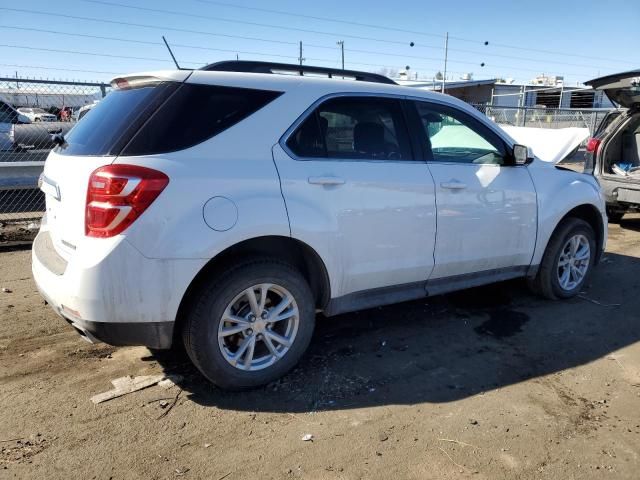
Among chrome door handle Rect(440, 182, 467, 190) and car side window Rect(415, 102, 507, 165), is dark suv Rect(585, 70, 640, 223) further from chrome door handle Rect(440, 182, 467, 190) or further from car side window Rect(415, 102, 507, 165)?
chrome door handle Rect(440, 182, 467, 190)

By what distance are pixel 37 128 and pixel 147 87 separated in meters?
6.69

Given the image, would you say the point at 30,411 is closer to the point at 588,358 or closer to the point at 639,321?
the point at 588,358

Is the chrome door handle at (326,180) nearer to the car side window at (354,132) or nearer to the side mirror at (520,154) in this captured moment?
the car side window at (354,132)

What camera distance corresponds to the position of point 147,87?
3.11 m

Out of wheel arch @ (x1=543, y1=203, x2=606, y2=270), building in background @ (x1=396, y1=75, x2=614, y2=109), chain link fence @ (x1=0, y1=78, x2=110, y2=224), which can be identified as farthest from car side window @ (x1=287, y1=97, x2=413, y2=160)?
building in background @ (x1=396, y1=75, x2=614, y2=109)

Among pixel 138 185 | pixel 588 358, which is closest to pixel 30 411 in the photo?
pixel 138 185

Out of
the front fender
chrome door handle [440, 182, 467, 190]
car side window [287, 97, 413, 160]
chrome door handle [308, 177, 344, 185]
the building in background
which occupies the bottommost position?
the front fender

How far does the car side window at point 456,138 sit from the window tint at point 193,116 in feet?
4.44

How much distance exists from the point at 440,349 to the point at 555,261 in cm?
165

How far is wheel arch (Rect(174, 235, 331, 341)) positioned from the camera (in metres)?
3.05

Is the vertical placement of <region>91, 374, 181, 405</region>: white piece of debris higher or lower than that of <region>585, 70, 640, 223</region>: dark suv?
lower

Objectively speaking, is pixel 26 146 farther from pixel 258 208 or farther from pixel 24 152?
pixel 258 208

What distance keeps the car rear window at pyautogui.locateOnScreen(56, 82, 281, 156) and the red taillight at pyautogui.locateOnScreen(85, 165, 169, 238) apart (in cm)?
15

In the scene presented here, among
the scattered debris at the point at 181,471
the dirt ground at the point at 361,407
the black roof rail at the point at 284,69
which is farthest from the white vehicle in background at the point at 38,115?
the scattered debris at the point at 181,471
